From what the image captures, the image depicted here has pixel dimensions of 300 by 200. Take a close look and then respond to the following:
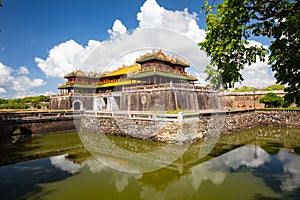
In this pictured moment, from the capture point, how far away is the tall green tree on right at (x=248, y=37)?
18.1ft

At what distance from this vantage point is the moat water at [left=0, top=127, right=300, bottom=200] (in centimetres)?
719

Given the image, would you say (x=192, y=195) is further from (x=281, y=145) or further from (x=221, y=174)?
(x=281, y=145)

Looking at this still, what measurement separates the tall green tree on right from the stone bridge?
58.8 ft

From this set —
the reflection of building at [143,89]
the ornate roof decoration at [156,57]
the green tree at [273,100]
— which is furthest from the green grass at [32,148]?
the green tree at [273,100]

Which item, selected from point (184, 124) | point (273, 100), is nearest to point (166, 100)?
point (184, 124)

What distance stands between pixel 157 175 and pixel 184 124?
218 inches

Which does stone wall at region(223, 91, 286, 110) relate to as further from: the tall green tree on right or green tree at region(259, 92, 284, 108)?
the tall green tree on right

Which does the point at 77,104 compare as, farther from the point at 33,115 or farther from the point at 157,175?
the point at 157,175

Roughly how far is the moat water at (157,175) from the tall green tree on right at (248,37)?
3.80 metres

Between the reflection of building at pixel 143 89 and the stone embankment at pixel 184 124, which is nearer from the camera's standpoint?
the stone embankment at pixel 184 124

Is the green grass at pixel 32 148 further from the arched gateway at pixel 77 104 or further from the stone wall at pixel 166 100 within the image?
the arched gateway at pixel 77 104

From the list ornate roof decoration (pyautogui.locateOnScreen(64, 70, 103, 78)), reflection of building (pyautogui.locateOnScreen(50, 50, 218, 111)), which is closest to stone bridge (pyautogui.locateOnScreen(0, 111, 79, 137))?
reflection of building (pyautogui.locateOnScreen(50, 50, 218, 111))

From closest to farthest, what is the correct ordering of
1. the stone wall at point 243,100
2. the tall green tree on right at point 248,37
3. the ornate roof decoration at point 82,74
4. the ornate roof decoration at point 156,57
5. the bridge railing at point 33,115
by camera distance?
the tall green tree on right at point 248,37 < the bridge railing at point 33,115 < the ornate roof decoration at point 156,57 < the stone wall at point 243,100 < the ornate roof decoration at point 82,74

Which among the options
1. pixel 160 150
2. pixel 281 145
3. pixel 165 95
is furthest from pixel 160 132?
pixel 281 145
